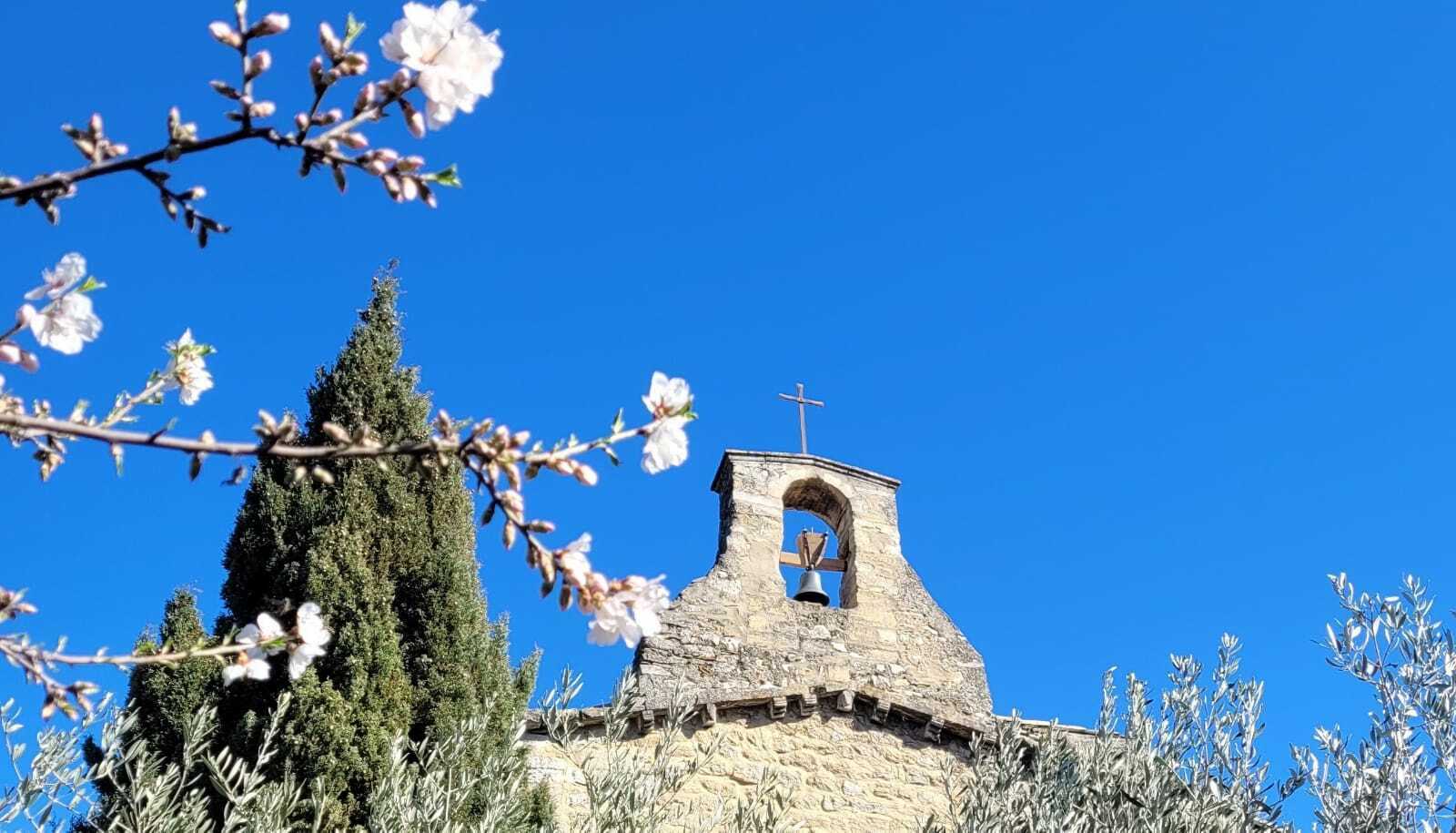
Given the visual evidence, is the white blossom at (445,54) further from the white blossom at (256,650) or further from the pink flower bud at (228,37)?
the white blossom at (256,650)

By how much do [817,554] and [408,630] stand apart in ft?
16.2

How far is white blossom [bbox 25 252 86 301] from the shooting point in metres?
2.30

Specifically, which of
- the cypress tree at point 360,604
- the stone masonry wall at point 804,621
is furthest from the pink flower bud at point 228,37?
the stone masonry wall at point 804,621

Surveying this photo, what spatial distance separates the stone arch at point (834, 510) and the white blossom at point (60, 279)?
397 inches

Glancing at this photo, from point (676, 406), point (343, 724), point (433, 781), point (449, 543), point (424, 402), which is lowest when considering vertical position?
point (676, 406)

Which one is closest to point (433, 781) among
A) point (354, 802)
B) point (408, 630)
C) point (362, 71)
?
point (354, 802)

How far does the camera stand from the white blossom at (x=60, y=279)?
2.30m

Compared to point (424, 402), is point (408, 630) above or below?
below

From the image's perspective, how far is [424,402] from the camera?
978 centimetres

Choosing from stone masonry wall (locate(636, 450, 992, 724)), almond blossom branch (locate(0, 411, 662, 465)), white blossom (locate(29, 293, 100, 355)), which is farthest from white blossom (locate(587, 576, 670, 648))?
stone masonry wall (locate(636, 450, 992, 724))

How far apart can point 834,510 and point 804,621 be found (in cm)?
172

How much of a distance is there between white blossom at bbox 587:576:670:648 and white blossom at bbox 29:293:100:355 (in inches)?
43.9

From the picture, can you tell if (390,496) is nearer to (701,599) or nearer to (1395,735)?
(701,599)

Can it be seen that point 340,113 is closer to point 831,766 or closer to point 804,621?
point 831,766
